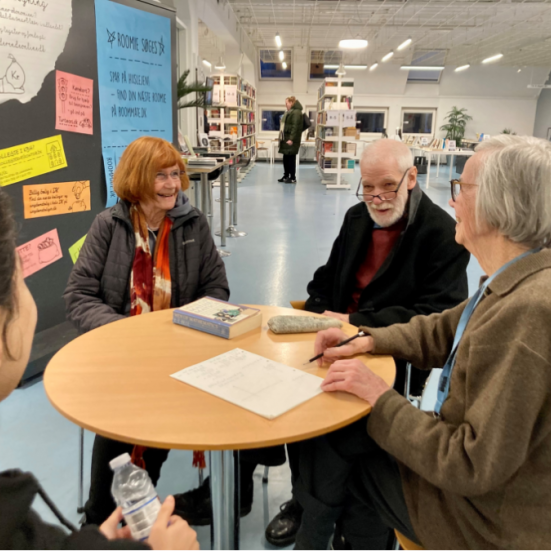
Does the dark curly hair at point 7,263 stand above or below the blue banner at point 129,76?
below

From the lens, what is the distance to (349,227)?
212cm

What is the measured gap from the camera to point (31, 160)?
2572 mm

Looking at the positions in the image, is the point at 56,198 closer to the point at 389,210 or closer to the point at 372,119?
the point at 389,210

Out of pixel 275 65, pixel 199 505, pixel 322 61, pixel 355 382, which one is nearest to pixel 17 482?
pixel 355 382

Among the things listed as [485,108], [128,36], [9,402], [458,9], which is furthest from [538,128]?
[9,402]

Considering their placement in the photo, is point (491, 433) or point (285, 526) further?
point (285, 526)

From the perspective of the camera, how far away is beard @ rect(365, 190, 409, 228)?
199 centimetres

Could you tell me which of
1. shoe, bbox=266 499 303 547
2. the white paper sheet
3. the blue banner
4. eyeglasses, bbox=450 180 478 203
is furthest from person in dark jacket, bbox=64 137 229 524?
the blue banner

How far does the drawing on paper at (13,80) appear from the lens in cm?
235

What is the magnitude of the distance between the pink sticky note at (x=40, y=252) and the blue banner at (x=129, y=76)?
48cm

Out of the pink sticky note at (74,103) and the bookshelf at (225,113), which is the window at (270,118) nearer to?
the bookshelf at (225,113)

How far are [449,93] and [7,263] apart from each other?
1983 centimetres

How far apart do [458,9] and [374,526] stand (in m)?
12.6

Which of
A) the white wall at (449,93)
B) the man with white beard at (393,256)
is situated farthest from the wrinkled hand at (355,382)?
the white wall at (449,93)
